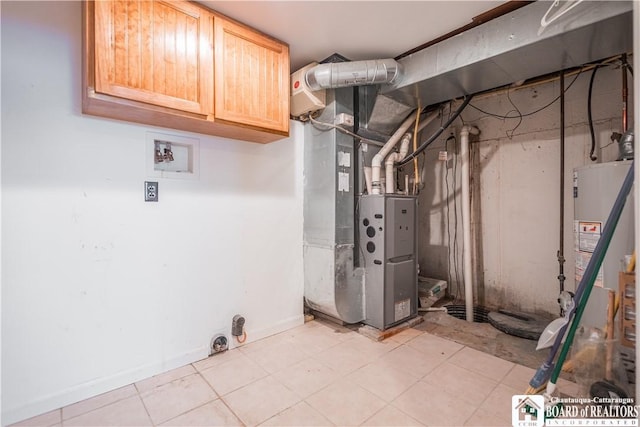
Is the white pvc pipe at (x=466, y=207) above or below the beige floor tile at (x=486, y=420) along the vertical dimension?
above

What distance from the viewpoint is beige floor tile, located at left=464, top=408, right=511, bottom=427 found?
157cm

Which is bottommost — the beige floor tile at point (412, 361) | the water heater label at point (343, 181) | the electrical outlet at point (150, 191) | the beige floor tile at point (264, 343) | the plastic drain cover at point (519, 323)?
the beige floor tile at point (412, 361)

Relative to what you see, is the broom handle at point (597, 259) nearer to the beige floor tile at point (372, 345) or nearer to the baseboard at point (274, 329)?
the beige floor tile at point (372, 345)

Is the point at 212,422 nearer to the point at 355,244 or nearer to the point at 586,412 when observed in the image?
the point at 355,244

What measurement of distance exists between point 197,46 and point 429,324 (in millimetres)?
3115

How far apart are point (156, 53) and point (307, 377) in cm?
226

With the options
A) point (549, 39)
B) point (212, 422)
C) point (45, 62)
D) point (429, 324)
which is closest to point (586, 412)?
point (429, 324)

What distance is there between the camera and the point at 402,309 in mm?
2844

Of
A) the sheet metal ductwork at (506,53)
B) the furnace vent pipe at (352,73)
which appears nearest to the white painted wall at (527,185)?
the sheet metal ductwork at (506,53)

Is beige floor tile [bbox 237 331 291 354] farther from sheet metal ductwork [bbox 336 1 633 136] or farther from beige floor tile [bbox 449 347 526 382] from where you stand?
sheet metal ductwork [bbox 336 1 633 136]

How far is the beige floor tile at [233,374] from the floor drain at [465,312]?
2327 millimetres

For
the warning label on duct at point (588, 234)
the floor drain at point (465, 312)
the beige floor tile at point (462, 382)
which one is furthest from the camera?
the floor drain at point (465, 312)

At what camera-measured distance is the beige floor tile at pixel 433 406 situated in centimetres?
161

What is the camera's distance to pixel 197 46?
183cm
